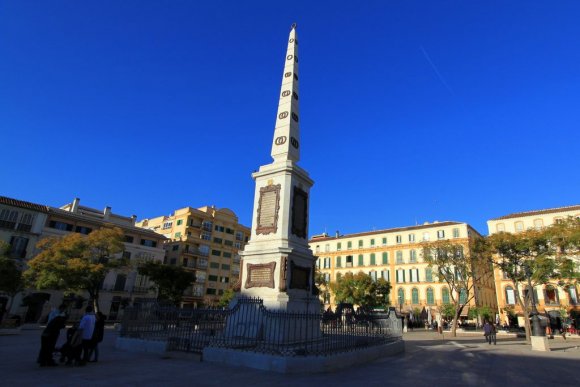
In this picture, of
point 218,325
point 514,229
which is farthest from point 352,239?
point 218,325

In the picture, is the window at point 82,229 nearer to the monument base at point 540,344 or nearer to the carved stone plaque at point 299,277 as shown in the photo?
the carved stone plaque at point 299,277

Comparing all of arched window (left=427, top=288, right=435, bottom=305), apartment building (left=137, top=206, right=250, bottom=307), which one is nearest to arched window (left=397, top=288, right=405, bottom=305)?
arched window (left=427, top=288, right=435, bottom=305)

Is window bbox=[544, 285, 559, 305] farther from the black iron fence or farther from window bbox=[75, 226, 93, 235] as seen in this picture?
window bbox=[75, 226, 93, 235]

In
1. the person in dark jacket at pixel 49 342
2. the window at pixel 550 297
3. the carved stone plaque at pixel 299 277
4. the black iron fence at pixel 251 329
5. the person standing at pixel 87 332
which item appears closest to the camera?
the person in dark jacket at pixel 49 342

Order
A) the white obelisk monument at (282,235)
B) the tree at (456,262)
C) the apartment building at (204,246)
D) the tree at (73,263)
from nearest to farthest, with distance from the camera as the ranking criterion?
the white obelisk monument at (282,235), the tree at (73,263), the tree at (456,262), the apartment building at (204,246)

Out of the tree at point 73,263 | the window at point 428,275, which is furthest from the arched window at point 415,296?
the tree at point 73,263

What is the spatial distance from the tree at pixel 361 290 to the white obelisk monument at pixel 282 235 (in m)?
33.0

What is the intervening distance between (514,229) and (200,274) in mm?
48156

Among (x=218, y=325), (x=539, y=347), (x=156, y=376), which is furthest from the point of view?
(x=539, y=347)

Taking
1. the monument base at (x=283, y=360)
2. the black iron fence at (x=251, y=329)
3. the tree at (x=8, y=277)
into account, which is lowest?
the monument base at (x=283, y=360)

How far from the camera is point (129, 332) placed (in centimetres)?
1263

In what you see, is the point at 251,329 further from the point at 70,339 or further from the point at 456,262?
the point at 456,262

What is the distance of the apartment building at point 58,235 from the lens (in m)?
36.0

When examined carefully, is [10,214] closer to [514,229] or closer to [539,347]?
[539,347]
